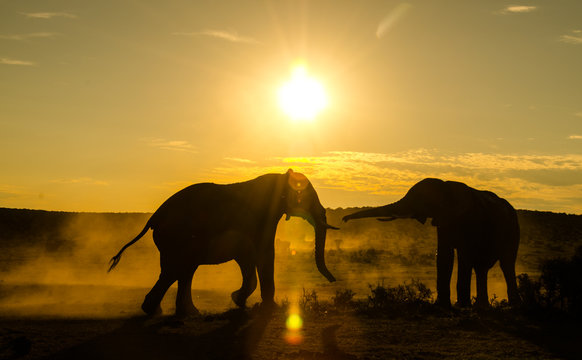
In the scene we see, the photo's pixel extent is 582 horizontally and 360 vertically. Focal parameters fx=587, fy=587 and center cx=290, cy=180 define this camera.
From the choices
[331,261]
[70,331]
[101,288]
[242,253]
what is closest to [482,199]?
[242,253]

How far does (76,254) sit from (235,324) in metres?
29.4

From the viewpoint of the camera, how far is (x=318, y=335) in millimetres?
9594

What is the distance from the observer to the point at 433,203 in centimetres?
1276

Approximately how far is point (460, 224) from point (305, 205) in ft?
11.1

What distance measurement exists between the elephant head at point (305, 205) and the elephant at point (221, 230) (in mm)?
22

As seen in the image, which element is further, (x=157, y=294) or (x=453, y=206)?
(x=453, y=206)

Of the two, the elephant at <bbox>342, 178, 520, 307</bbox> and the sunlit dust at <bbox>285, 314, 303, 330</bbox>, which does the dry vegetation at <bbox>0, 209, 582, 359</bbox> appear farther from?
the elephant at <bbox>342, 178, 520, 307</bbox>

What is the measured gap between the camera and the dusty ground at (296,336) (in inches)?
330

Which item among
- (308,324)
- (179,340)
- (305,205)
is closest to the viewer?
(179,340)

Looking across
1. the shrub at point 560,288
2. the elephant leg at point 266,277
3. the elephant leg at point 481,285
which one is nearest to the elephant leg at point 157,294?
the elephant leg at point 266,277

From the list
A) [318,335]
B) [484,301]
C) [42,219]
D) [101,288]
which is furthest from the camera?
[42,219]

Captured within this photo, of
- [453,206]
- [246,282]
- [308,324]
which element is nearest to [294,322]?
[308,324]

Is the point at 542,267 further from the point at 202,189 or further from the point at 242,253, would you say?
the point at 202,189

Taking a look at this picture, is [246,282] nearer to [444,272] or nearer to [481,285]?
[444,272]
